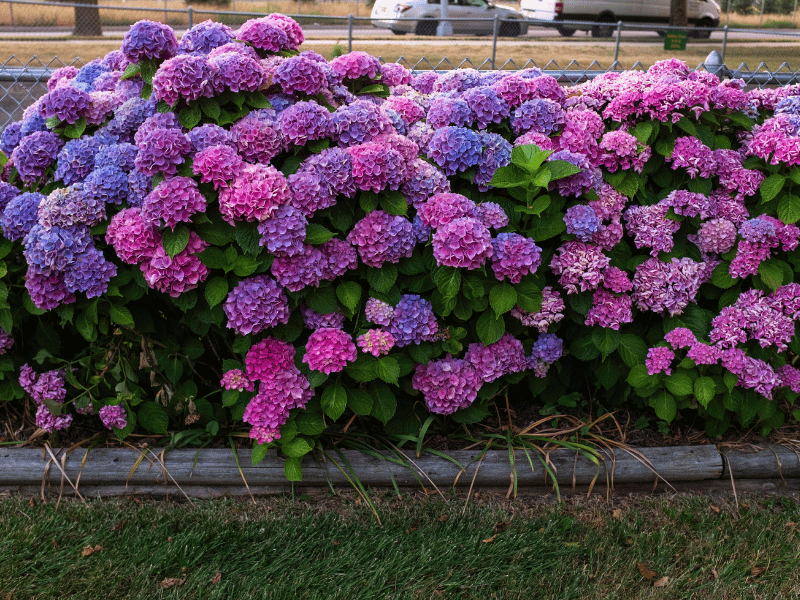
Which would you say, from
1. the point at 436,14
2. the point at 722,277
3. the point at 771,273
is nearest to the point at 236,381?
the point at 722,277

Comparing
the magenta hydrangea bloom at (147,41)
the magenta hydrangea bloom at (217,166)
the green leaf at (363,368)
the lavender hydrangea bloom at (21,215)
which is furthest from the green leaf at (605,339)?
the lavender hydrangea bloom at (21,215)

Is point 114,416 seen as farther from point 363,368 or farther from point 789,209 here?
point 789,209

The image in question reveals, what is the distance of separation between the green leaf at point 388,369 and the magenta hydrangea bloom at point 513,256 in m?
0.51

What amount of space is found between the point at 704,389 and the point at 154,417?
225 cm

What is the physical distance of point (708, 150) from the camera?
2.98 metres

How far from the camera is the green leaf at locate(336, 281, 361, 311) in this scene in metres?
2.60

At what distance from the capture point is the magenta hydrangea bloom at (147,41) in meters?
2.71

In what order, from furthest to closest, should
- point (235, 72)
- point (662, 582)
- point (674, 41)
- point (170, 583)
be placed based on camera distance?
point (674, 41) → point (235, 72) → point (662, 582) → point (170, 583)

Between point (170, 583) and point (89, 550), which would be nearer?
point (170, 583)

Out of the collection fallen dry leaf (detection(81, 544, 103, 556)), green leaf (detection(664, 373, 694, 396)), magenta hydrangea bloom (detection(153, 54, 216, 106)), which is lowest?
fallen dry leaf (detection(81, 544, 103, 556))

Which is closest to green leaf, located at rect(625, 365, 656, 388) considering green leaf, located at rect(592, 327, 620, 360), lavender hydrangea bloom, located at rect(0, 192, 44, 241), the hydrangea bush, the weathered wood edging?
the hydrangea bush

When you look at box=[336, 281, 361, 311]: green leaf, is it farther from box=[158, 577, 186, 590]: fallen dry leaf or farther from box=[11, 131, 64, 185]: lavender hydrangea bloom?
box=[11, 131, 64, 185]: lavender hydrangea bloom

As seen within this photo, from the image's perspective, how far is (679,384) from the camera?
2.86 m

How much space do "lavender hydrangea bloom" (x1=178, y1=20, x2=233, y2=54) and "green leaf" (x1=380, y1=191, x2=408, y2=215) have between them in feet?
3.50
